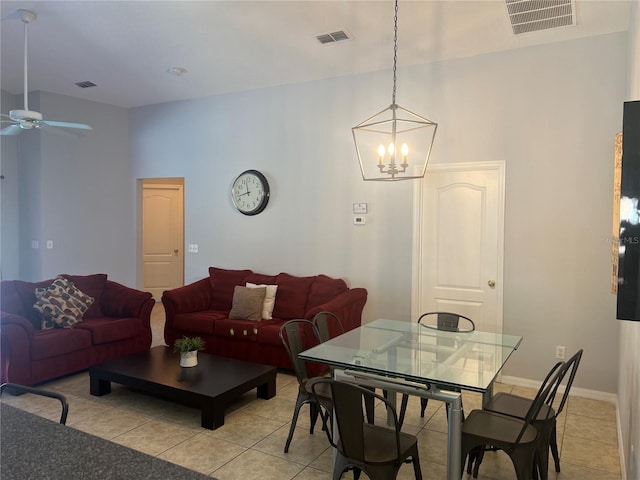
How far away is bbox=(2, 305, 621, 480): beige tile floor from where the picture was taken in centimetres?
279

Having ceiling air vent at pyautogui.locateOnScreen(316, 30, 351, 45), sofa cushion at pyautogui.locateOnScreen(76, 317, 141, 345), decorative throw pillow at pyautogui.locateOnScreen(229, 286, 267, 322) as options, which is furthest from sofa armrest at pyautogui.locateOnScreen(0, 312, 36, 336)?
ceiling air vent at pyautogui.locateOnScreen(316, 30, 351, 45)

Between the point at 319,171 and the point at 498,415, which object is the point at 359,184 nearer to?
the point at 319,171

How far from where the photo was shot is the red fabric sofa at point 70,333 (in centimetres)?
382

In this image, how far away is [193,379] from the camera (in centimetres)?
358

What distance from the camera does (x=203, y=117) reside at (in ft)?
20.3

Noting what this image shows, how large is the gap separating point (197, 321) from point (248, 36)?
298 cm

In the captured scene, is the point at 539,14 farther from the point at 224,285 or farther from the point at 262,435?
the point at 224,285

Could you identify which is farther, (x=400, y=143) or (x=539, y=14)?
(x=400, y=143)

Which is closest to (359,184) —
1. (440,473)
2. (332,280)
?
(332,280)

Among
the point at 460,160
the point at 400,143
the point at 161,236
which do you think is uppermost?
the point at 400,143

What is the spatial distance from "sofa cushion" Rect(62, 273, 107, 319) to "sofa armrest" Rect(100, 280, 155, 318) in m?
0.07

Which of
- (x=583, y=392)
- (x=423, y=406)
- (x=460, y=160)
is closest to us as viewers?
(x=423, y=406)

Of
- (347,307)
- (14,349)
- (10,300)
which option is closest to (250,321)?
(347,307)

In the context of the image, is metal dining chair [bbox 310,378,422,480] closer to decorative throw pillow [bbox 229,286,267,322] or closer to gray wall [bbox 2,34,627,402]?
gray wall [bbox 2,34,627,402]
